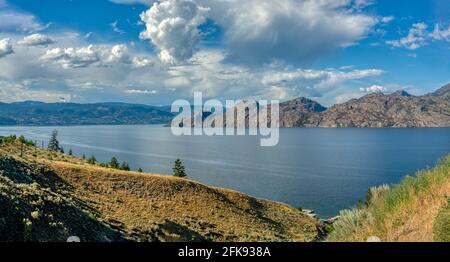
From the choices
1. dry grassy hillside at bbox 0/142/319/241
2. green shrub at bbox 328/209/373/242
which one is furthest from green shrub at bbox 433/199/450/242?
dry grassy hillside at bbox 0/142/319/241

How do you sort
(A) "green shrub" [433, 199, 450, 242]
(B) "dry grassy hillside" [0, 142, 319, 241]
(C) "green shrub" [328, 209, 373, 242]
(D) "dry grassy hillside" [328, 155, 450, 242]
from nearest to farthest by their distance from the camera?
(A) "green shrub" [433, 199, 450, 242] < (D) "dry grassy hillside" [328, 155, 450, 242] < (C) "green shrub" [328, 209, 373, 242] < (B) "dry grassy hillside" [0, 142, 319, 241]

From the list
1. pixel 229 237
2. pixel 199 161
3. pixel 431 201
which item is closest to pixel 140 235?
pixel 229 237

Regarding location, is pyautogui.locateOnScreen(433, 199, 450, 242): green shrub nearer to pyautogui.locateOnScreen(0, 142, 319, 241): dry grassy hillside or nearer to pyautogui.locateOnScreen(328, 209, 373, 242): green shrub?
pyautogui.locateOnScreen(328, 209, 373, 242): green shrub

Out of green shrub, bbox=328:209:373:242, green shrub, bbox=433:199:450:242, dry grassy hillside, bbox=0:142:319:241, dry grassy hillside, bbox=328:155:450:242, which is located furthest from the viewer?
dry grassy hillside, bbox=0:142:319:241

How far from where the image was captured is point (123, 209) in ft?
163

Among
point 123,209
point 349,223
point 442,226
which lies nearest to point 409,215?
point 442,226

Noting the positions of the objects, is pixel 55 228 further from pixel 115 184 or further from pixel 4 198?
pixel 115 184

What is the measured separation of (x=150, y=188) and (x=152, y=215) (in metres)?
12.6

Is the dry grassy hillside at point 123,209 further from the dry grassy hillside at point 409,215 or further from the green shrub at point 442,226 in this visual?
the green shrub at point 442,226

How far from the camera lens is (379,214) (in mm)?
A: 14438

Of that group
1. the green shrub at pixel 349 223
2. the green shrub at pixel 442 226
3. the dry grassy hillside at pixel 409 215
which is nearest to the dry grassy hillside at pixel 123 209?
the green shrub at pixel 349 223

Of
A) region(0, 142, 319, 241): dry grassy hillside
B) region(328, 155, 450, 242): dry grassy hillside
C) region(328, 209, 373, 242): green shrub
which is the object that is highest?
region(328, 155, 450, 242): dry grassy hillside

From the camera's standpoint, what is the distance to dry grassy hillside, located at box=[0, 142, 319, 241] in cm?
2573

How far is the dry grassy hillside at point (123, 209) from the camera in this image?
25734mm
